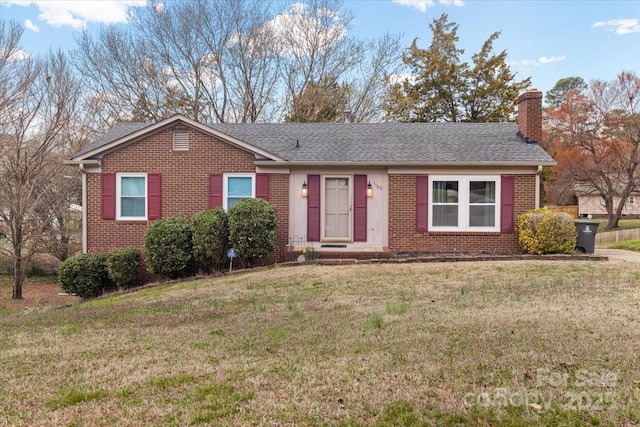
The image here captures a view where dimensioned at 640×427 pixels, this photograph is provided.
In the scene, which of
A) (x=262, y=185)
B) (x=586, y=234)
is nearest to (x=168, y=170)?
(x=262, y=185)

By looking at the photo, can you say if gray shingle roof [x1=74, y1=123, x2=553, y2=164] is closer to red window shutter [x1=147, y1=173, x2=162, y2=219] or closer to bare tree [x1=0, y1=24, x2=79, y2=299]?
red window shutter [x1=147, y1=173, x2=162, y2=219]

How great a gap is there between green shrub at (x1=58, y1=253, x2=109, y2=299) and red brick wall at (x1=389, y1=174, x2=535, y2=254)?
7.74 meters

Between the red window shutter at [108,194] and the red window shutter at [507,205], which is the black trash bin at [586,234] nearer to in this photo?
the red window shutter at [507,205]

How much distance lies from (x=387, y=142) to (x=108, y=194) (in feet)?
26.6

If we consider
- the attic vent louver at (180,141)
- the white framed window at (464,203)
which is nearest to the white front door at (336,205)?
the white framed window at (464,203)

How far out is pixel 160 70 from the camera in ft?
89.0

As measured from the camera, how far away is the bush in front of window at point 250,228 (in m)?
11.6

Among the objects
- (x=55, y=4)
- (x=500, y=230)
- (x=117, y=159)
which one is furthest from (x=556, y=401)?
(x=55, y=4)

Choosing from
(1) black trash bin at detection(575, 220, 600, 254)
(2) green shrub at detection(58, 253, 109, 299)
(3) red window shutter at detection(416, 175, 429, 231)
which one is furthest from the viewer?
(3) red window shutter at detection(416, 175, 429, 231)

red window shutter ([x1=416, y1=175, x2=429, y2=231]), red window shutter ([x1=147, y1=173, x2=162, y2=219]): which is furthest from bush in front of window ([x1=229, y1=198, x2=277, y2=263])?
red window shutter ([x1=416, y1=175, x2=429, y2=231])

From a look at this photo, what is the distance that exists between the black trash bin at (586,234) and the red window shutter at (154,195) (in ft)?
36.9

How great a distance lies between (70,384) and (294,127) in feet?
41.2

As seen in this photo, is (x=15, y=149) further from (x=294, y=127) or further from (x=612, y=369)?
(x=612, y=369)

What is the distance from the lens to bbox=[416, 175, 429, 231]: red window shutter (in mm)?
12812
